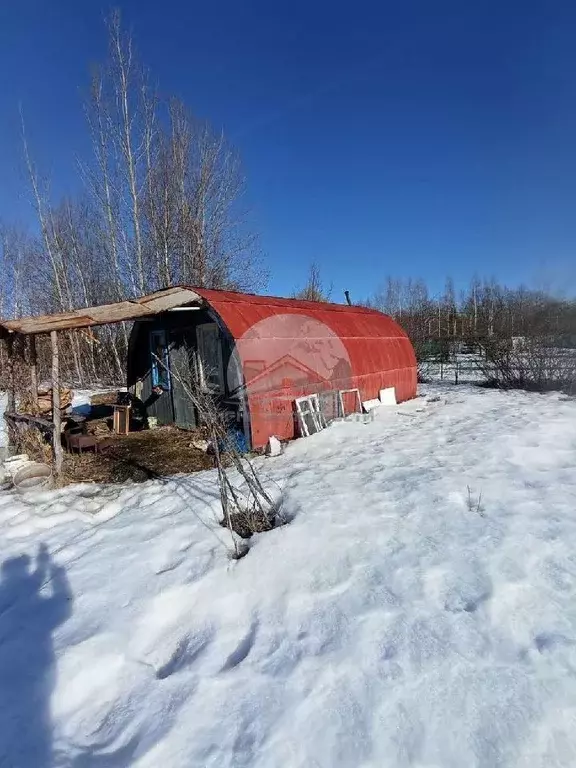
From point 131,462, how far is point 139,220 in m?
13.8

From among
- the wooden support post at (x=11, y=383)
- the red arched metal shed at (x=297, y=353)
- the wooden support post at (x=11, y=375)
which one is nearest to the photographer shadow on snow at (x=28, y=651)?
the red arched metal shed at (x=297, y=353)

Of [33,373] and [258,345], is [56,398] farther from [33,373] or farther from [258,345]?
[258,345]

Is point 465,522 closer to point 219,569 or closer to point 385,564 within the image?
point 385,564

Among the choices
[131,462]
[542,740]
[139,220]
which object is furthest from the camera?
[139,220]

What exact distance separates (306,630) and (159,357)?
8.20 metres

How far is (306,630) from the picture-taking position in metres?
2.72

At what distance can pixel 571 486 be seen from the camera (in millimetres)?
4457

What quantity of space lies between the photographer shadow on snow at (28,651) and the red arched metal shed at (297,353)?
384 centimetres

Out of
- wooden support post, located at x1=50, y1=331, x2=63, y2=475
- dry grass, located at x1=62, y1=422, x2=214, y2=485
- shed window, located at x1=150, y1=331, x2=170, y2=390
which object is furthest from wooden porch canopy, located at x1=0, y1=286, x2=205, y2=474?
shed window, located at x1=150, y1=331, x2=170, y2=390

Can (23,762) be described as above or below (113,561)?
below

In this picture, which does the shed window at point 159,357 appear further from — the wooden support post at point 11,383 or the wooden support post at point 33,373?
the wooden support post at point 11,383

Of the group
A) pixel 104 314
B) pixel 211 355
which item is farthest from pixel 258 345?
pixel 104 314

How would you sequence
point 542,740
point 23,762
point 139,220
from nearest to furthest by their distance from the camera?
1. point 542,740
2. point 23,762
3. point 139,220

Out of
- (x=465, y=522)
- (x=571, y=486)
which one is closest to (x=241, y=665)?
(x=465, y=522)
